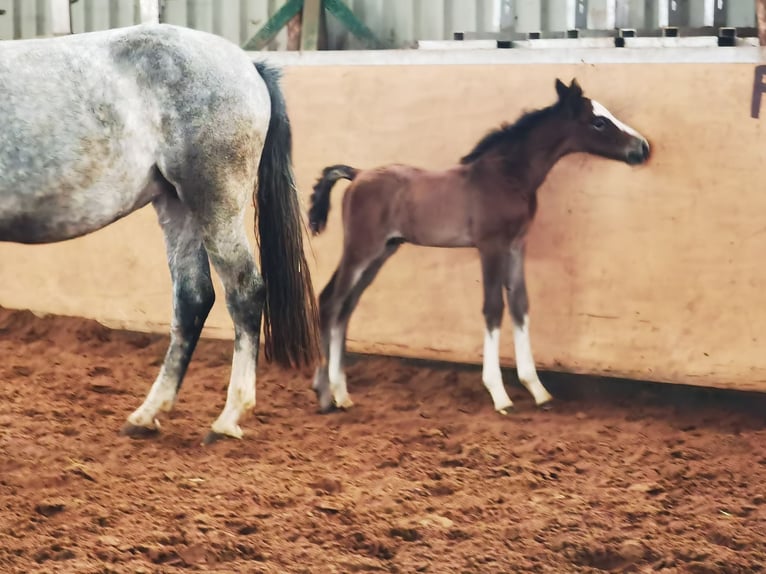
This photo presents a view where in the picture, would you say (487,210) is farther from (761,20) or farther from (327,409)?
(761,20)

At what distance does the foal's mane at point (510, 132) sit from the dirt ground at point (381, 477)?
1.10 meters

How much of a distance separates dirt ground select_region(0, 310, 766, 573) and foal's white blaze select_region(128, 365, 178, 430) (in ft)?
0.34

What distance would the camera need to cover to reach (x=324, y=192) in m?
5.06

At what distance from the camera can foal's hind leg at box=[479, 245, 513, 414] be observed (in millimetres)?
4656

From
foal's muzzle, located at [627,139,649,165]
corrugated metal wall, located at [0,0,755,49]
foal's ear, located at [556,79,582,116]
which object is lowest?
foal's muzzle, located at [627,139,649,165]

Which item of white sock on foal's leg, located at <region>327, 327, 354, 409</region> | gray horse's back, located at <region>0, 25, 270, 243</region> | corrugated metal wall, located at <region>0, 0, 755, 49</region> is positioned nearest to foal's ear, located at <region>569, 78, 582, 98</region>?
corrugated metal wall, located at <region>0, 0, 755, 49</region>

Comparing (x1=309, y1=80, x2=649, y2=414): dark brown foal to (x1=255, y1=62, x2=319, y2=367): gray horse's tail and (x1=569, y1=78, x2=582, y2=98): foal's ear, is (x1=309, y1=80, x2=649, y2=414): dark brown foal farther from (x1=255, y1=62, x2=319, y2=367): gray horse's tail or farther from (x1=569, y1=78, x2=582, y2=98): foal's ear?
(x1=255, y1=62, x2=319, y2=367): gray horse's tail

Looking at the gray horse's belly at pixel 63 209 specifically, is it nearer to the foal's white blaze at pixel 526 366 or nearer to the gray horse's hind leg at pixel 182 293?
the gray horse's hind leg at pixel 182 293

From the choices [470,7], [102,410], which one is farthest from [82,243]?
[470,7]

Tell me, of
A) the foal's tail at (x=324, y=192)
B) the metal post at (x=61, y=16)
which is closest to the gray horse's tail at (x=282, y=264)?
the foal's tail at (x=324, y=192)

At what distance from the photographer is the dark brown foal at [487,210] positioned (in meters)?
4.61

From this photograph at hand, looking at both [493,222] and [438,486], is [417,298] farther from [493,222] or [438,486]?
[438,486]

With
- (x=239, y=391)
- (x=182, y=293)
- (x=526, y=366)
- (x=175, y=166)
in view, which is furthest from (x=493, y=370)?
(x=175, y=166)

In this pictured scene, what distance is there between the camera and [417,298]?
509 cm
